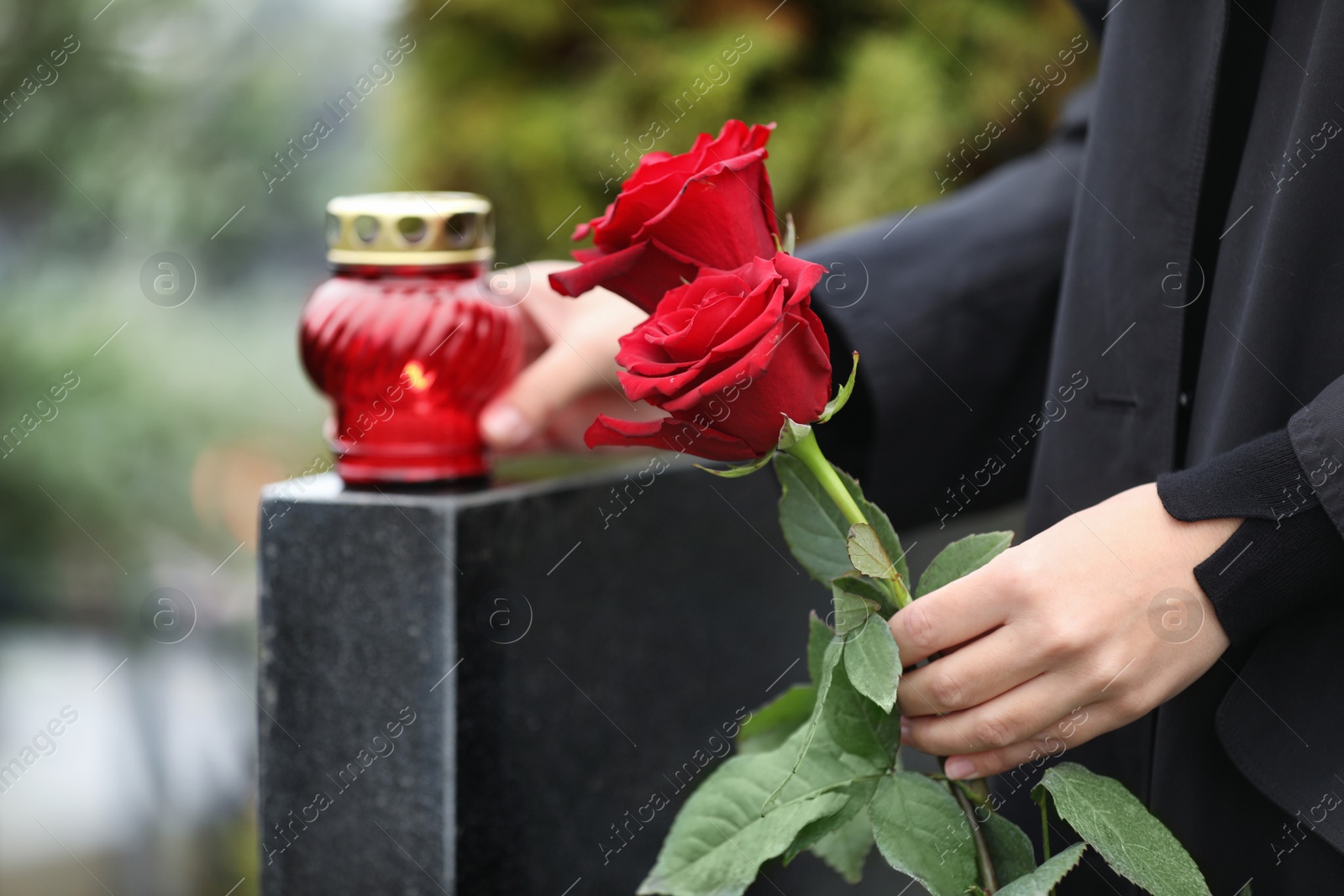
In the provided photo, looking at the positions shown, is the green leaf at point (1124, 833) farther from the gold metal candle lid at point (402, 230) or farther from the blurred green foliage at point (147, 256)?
the blurred green foliage at point (147, 256)

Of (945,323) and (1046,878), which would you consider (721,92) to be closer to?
(945,323)

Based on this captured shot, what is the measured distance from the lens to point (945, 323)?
0.87 m

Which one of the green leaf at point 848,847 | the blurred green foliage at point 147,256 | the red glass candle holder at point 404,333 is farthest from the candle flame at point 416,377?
the blurred green foliage at point 147,256

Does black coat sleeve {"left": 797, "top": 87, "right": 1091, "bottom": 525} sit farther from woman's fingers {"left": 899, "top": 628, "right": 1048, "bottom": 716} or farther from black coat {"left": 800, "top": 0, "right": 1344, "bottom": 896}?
woman's fingers {"left": 899, "top": 628, "right": 1048, "bottom": 716}

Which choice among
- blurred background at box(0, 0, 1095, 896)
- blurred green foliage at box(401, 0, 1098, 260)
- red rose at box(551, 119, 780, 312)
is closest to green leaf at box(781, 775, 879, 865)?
red rose at box(551, 119, 780, 312)

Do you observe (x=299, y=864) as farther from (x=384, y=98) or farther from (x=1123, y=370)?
(x=384, y=98)

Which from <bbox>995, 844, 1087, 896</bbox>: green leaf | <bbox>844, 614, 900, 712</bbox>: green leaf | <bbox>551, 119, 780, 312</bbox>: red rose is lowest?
<bbox>995, 844, 1087, 896</bbox>: green leaf

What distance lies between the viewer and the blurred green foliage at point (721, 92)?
6.56 ft

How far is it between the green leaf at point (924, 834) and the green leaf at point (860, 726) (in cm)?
1

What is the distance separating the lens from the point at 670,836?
55 cm

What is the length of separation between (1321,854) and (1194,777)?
0.07m

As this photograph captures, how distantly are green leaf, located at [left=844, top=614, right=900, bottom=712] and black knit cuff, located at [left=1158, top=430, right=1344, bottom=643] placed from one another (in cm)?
14

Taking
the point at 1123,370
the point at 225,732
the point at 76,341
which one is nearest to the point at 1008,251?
the point at 1123,370

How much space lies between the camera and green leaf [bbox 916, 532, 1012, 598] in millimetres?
504
